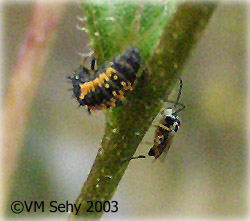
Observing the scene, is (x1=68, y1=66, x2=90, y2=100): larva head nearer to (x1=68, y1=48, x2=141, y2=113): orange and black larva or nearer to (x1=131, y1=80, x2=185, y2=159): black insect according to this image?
(x1=68, y1=48, x2=141, y2=113): orange and black larva

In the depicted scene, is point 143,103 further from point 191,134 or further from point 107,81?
point 191,134

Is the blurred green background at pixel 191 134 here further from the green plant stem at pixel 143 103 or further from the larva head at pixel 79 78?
the green plant stem at pixel 143 103

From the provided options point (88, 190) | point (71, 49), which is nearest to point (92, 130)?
point (71, 49)

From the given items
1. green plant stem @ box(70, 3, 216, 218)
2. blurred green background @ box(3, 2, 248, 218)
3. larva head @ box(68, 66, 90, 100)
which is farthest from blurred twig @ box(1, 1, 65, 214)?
blurred green background @ box(3, 2, 248, 218)

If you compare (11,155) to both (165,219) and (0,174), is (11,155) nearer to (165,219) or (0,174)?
(0,174)

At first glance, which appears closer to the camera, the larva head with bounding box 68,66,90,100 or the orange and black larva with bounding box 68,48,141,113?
the orange and black larva with bounding box 68,48,141,113
